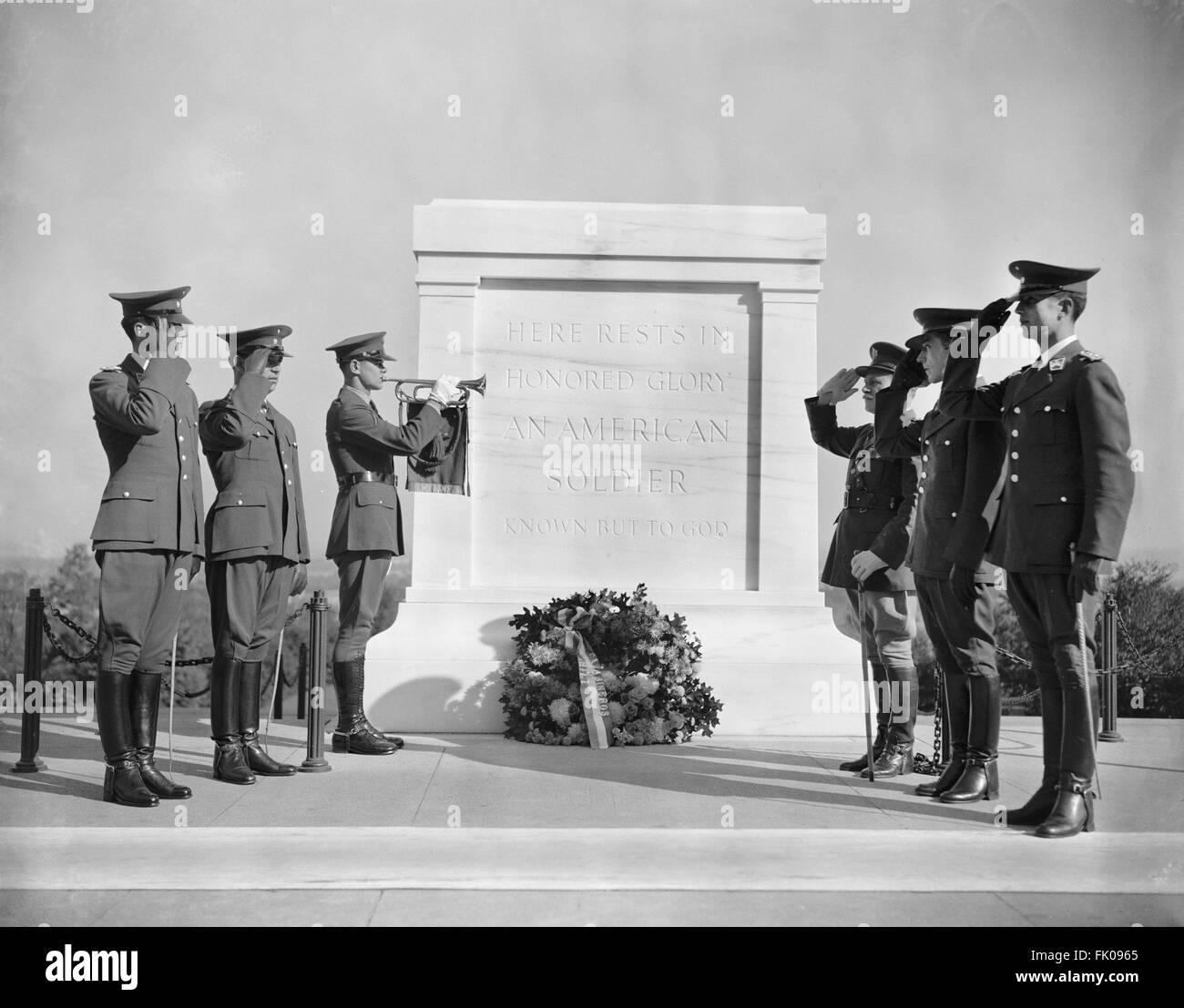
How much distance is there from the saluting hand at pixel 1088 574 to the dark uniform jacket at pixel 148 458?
384cm

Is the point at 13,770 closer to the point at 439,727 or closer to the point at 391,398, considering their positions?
the point at 439,727

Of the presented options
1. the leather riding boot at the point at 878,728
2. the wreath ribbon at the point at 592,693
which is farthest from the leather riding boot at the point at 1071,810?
the wreath ribbon at the point at 592,693

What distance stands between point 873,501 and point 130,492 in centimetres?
375

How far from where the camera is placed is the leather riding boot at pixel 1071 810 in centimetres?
474

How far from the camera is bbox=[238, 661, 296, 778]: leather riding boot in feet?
20.2

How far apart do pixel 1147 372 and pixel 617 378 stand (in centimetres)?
432

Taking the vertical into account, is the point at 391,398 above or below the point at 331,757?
above

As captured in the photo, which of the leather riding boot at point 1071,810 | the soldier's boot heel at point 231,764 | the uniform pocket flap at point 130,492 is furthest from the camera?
the soldier's boot heel at point 231,764

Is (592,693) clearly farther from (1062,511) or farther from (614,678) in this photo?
(1062,511)

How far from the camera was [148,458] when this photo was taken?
5.55 metres

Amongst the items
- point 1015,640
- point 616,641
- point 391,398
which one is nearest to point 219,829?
point 616,641

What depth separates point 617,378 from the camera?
855 centimetres

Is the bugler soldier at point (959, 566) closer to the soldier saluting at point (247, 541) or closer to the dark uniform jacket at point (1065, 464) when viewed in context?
the dark uniform jacket at point (1065, 464)

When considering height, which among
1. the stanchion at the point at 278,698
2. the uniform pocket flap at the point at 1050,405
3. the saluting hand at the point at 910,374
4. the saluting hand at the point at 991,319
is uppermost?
the saluting hand at the point at 991,319
